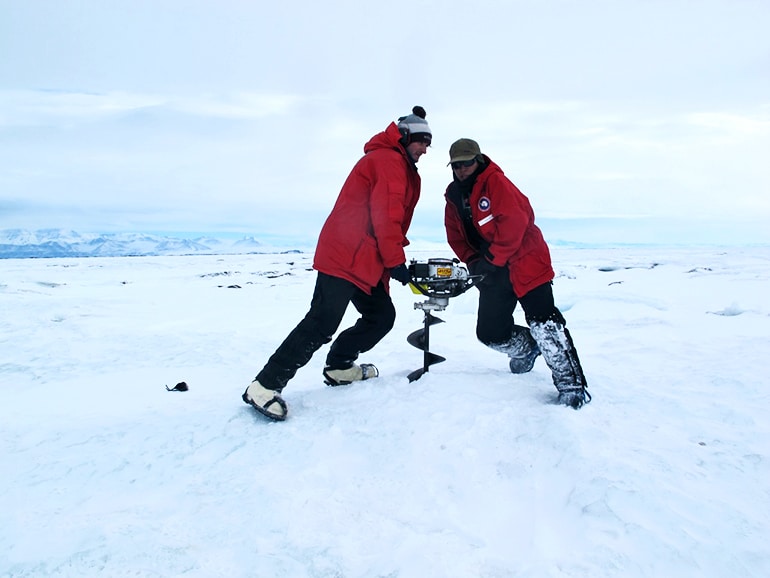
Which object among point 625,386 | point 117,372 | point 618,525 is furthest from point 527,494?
point 117,372

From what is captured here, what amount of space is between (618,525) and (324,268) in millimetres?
1937

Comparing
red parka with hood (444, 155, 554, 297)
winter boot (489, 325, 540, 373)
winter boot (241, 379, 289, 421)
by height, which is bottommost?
winter boot (241, 379, 289, 421)

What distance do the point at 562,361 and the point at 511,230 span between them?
2.81ft

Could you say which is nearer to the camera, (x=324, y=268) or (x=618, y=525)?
(x=618, y=525)

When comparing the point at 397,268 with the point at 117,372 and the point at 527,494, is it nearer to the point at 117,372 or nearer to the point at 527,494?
the point at 527,494

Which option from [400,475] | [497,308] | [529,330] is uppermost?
[497,308]

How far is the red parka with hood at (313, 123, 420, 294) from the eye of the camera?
2848 millimetres

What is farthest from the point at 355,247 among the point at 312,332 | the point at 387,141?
the point at 387,141

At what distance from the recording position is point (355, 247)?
9.50ft

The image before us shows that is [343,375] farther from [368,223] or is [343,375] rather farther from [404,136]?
[404,136]

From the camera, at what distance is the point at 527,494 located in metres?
2.04

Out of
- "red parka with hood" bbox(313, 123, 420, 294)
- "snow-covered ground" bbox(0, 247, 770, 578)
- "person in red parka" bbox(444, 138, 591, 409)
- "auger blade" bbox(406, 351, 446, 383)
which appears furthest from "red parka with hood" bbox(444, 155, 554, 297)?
"auger blade" bbox(406, 351, 446, 383)

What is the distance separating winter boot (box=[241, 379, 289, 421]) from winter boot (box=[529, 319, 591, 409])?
160 cm

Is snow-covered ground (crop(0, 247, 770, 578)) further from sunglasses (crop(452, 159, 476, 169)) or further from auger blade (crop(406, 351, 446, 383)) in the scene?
sunglasses (crop(452, 159, 476, 169))
